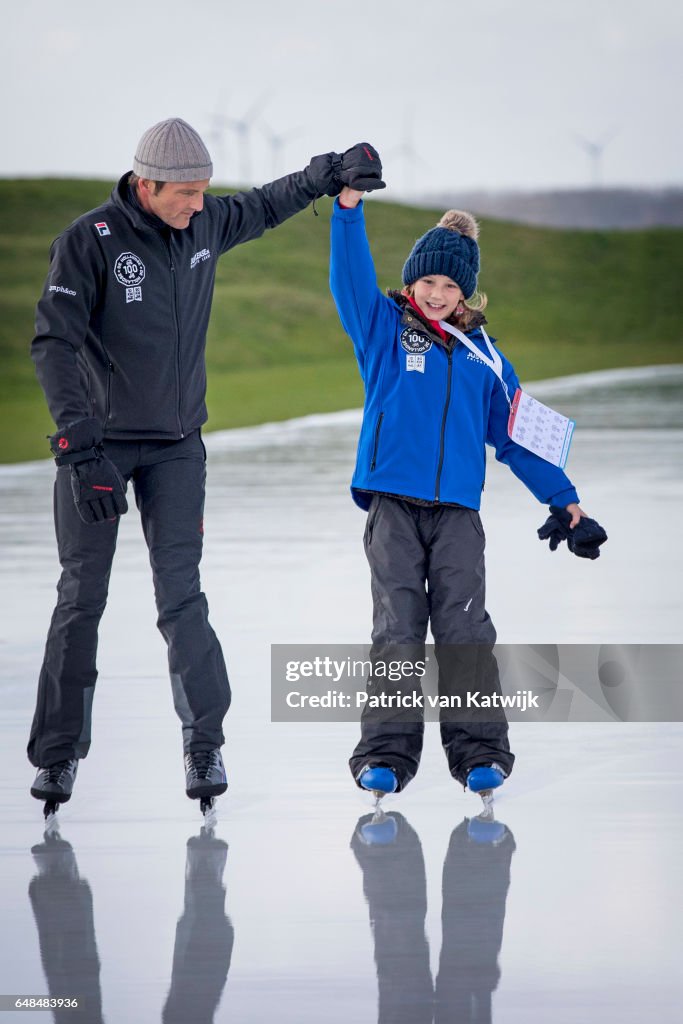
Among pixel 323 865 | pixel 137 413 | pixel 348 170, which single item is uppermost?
pixel 348 170

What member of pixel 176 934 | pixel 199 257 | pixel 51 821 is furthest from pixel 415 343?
pixel 176 934

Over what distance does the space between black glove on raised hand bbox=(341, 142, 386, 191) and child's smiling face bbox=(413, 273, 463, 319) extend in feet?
1.20

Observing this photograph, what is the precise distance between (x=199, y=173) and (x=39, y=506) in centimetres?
756

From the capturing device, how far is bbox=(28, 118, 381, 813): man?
4496mm

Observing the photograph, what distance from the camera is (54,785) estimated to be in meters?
4.63

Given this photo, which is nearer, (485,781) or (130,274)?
(130,274)

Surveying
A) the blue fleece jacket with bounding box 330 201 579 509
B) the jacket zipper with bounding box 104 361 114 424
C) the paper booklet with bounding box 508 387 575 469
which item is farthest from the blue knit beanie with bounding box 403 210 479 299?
the jacket zipper with bounding box 104 361 114 424

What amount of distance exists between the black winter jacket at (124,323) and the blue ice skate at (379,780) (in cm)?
105

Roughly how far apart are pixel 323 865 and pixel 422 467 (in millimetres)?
1188

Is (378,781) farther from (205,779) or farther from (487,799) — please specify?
(205,779)

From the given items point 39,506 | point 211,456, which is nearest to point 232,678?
point 39,506

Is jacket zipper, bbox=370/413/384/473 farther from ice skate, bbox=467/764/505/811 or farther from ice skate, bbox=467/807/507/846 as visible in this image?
ice skate, bbox=467/807/507/846

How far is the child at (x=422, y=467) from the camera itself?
4824 mm

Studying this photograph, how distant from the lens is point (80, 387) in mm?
4516
